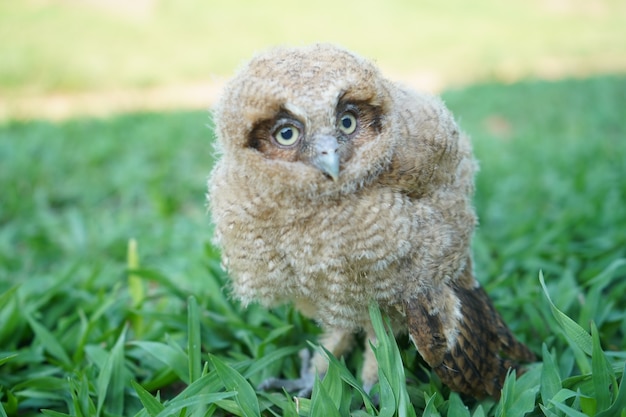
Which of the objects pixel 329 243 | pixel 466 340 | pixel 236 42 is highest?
pixel 236 42

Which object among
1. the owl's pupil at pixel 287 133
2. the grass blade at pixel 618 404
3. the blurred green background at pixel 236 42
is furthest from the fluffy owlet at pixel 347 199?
the blurred green background at pixel 236 42

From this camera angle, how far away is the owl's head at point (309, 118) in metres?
1.43

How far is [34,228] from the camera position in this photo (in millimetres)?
3379

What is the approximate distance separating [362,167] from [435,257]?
0.39 meters

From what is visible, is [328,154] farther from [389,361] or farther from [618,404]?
[618,404]

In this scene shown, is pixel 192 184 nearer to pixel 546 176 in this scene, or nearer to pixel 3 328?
pixel 3 328

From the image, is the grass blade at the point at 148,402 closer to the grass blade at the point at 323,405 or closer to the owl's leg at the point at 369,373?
the grass blade at the point at 323,405

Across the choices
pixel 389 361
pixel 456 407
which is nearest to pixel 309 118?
pixel 389 361

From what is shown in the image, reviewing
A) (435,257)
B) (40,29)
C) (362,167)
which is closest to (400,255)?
(435,257)

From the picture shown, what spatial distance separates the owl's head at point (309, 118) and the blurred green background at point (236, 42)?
4953mm

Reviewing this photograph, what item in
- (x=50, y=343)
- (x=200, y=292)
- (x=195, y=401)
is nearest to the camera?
(x=195, y=401)

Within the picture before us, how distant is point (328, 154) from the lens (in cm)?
142

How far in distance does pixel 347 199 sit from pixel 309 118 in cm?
29

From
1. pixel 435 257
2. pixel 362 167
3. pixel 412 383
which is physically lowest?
pixel 412 383
